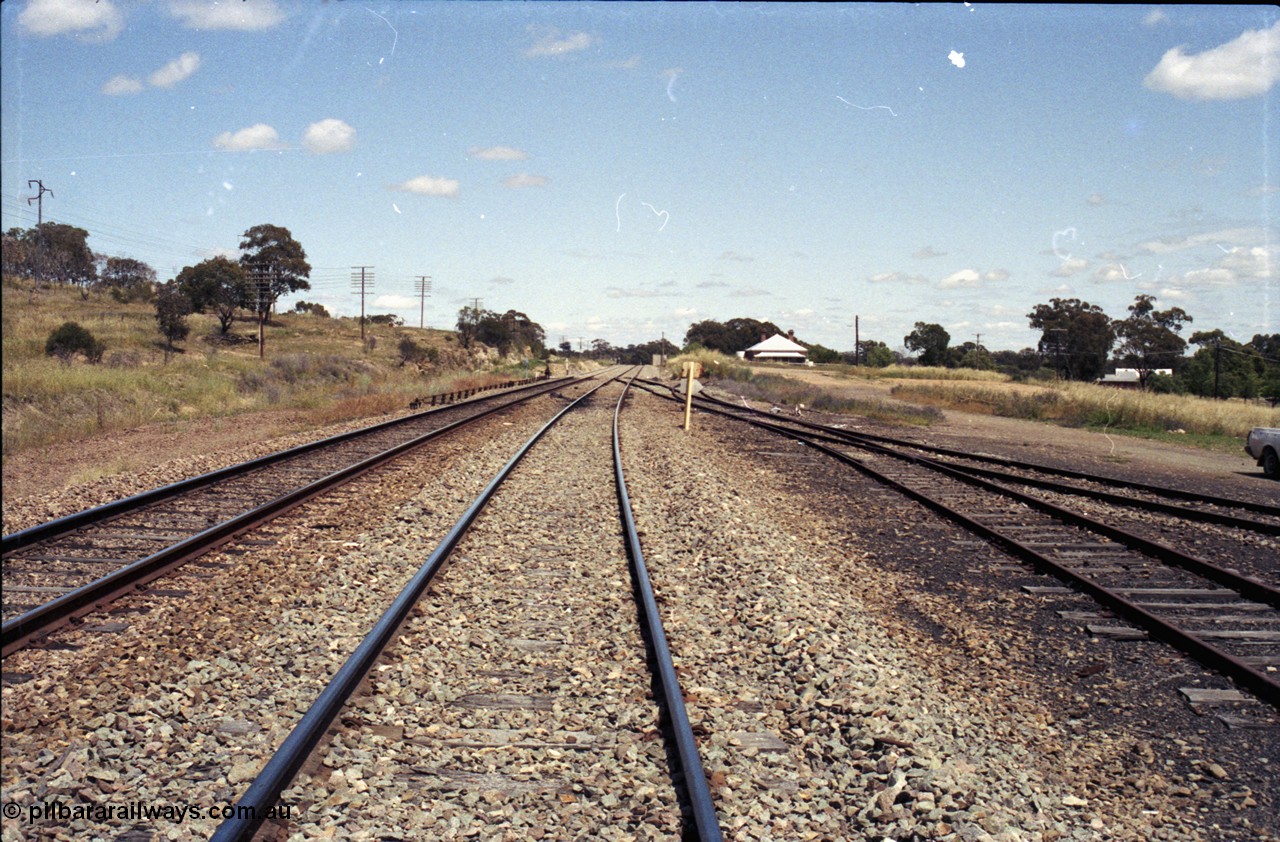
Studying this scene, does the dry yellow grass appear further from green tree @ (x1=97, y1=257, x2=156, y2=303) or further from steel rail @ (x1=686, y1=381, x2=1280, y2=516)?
green tree @ (x1=97, y1=257, x2=156, y2=303)

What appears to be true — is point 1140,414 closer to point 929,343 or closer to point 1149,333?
point 1149,333

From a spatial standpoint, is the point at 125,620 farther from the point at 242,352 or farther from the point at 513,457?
the point at 242,352

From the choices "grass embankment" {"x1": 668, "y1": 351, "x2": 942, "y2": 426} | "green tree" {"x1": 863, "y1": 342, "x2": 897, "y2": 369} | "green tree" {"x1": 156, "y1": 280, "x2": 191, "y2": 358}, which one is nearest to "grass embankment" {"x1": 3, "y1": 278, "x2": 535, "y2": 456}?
"green tree" {"x1": 156, "y1": 280, "x2": 191, "y2": 358}

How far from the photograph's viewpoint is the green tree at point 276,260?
70125mm

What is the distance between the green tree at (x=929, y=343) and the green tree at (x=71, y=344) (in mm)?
102071

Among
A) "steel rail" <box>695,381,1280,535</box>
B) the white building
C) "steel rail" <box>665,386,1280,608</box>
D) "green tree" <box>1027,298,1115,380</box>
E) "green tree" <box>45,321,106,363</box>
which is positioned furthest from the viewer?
the white building

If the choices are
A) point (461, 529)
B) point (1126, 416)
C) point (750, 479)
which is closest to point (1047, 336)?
point (1126, 416)

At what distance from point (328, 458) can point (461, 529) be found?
625 centimetres

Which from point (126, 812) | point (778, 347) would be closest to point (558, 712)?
point (126, 812)

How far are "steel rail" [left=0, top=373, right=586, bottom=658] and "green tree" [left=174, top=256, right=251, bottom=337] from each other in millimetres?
56962

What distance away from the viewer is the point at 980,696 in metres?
5.57

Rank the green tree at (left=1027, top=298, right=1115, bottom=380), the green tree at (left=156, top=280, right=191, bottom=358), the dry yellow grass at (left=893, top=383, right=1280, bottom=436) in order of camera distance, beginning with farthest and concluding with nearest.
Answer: the green tree at (left=1027, top=298, right=1115, bottom=380) → the green tree at (left=156, top=280, right=191, bottom=358) → the dry yellow grass at (left=893, top=383, right=1280, bottom=436)

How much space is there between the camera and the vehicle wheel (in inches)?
686

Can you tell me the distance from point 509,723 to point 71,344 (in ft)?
113
